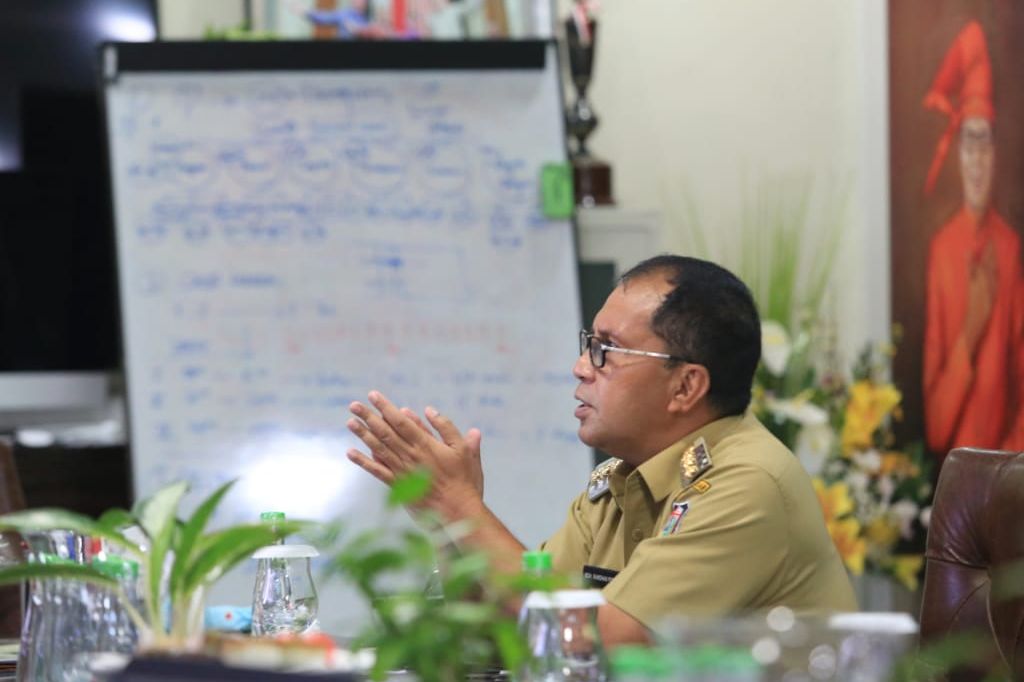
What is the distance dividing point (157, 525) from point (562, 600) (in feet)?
0.99

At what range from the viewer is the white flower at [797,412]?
3.48m

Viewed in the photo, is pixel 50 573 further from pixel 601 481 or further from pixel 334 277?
pixel 334 277

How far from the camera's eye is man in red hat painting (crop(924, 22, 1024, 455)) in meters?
3.14

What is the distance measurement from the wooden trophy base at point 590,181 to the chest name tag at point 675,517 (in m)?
2.22

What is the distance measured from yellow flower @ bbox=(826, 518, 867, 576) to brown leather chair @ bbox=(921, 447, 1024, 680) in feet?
A: 4.99

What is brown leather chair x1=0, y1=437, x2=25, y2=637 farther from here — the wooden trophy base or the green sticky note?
the wooden trophy base

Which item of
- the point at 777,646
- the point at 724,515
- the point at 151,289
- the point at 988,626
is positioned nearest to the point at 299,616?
the point at 724,515

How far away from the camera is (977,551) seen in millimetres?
1819

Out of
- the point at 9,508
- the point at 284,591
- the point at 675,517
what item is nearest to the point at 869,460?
the point at 675,517

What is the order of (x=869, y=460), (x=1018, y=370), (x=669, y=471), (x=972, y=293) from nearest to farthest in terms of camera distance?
(x=669, y=471) < (x=1018, y=370) < (x=972, y=293) < (x=869, y=460)

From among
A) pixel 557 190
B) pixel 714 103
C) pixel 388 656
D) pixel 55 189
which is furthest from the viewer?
pixel 714 103

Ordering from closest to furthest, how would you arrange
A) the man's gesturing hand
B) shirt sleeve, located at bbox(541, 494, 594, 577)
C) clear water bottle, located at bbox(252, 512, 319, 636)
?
clear water bottle, located at bbox(252, 512, 319, 636) → the man's gesturing hand → shirt sleeve, located at bbox(541, 494, 594, 577)

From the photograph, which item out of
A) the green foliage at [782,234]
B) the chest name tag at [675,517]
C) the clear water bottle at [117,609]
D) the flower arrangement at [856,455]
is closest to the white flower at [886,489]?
the flower arrangement at [856,455]

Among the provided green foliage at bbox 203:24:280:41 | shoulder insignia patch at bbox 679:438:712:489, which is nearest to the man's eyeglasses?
shoulder insignia patch at bbox 679:438:712:489
